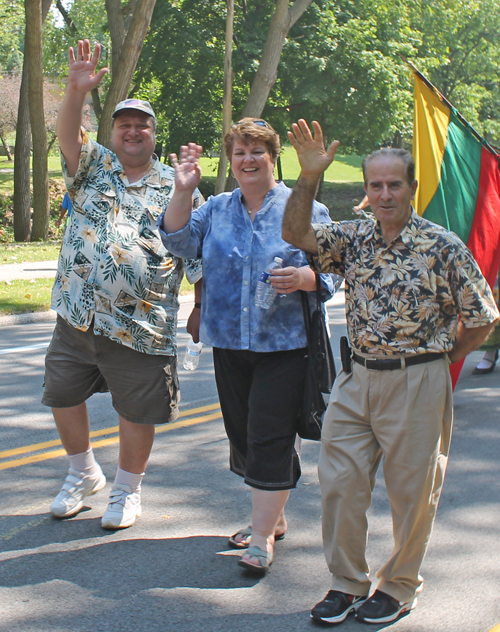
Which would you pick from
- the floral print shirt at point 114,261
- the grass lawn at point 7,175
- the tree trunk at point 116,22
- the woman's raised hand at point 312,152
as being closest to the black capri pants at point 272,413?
the floral print shirt at point 114,261

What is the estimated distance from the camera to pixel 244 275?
364 centimetres

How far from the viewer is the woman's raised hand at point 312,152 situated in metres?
3.12

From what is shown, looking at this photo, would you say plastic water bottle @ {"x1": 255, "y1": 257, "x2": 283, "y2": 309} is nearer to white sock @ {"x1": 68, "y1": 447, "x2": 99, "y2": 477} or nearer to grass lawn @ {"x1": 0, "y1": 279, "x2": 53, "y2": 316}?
white sock @ {"x1": 68, "y1": 447, "x2": 99, "y2": 477}

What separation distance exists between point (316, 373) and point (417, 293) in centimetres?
73

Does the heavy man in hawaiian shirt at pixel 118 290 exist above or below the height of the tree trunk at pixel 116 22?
below

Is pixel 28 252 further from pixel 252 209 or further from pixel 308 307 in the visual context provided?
pixel 308 307

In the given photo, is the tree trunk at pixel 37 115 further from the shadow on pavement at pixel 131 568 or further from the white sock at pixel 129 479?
the shadow on pavement at pixel 131 568

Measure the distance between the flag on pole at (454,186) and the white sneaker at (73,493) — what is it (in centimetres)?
237

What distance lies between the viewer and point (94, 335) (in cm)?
398

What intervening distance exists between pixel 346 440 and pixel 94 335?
147cm

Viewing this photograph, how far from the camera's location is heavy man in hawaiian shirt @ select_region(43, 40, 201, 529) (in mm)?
3916

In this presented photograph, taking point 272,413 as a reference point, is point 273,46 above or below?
above

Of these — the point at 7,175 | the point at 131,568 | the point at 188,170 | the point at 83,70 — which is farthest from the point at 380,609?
the point at 7,175

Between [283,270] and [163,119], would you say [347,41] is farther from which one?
[283,270]
